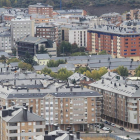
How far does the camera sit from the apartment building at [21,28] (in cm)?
9700

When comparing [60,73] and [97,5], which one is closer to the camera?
[60,73]

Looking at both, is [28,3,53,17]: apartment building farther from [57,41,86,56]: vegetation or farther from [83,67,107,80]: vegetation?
[83,67,107,80]: vegetation

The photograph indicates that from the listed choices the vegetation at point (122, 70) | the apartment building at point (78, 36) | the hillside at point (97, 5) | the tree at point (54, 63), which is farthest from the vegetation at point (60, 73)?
the hillside at point (97, 5)

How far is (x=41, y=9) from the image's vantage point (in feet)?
395

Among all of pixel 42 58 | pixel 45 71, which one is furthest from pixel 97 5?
pixel 45 71

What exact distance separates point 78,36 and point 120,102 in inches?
1625

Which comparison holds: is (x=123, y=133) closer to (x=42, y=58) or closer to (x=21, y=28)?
(x=42, y=58)

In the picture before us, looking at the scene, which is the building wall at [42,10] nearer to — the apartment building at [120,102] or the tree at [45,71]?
the tree at [45,71]

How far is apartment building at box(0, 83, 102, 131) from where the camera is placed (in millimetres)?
55656

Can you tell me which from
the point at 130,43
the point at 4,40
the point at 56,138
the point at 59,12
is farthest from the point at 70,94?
the point at 59,12

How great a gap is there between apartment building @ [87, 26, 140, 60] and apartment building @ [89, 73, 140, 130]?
90.0 ft

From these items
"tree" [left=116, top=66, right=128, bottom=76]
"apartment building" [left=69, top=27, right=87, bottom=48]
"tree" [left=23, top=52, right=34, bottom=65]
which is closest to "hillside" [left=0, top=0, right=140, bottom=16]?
"apartment building" [left=69, top=27, right=87, bottom=48]

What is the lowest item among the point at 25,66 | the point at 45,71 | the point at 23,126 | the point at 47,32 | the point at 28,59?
the point at 23,126

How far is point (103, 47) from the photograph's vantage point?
305 ft
